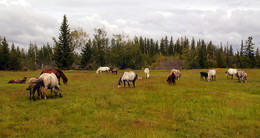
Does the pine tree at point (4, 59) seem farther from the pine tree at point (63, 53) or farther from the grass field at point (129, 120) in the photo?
the grass field at point (129, 120)

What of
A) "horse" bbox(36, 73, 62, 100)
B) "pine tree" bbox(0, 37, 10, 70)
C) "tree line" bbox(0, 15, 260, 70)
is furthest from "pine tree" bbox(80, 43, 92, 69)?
"horse" bbox(36, 73, 62, 100)

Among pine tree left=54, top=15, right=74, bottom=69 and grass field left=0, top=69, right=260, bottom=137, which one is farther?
pine tree left=54, top=15, right=74, bottom=69

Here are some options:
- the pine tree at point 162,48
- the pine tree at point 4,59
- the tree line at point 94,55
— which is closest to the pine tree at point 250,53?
the tree line at point 94,55

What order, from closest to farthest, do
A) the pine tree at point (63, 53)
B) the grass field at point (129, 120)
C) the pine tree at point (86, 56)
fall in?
the grass field at point (129, 120)
the pine tree at point (63, 53)
the pine tree at point (86, 56)

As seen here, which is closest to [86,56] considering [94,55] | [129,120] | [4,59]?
[94,55]

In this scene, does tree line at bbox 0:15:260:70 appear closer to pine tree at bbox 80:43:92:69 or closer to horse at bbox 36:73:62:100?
pine tree at bbox 80:43:92:69

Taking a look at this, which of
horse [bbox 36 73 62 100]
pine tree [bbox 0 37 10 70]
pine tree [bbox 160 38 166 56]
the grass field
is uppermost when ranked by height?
pine tree [bbox 160 38 166 56]

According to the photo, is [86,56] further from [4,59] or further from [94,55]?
[4,59]

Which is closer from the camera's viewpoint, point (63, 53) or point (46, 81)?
point (46, 81)

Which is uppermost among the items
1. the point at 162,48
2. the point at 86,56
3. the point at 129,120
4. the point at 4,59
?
the point at 162,48

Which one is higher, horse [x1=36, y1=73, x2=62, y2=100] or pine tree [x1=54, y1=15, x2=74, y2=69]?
pine tree [x1=54, y1=15, x2=74, y2=69]

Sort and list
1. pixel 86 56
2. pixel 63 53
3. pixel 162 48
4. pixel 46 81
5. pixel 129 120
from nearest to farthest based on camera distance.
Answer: pixel 129 120 < pixel 46 81 < pixel 63 53 < pixel 86 56 < pixel 162 48

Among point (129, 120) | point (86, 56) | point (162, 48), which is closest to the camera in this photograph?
point (129, 120)

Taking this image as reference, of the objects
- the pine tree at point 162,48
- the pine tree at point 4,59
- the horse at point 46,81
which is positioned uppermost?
the pine tree at point 162,48
